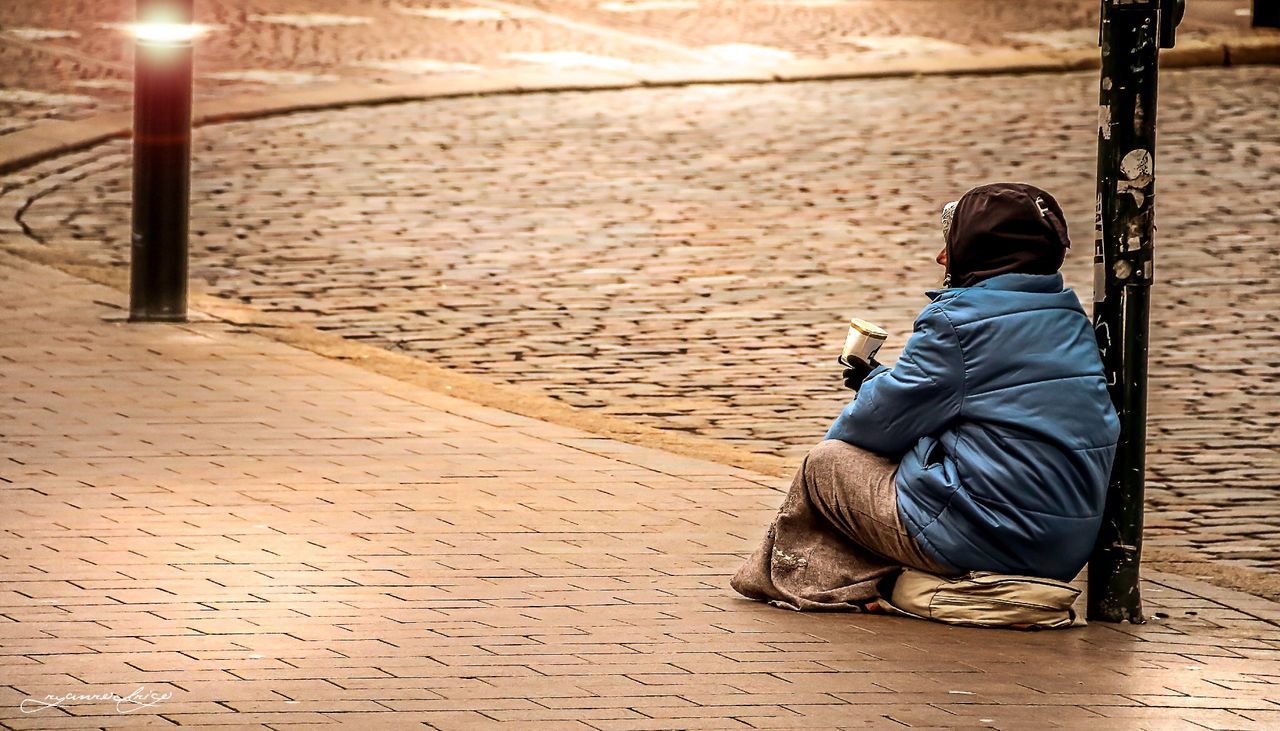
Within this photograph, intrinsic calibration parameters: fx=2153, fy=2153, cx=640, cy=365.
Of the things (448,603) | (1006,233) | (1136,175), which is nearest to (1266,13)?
(1136,175)

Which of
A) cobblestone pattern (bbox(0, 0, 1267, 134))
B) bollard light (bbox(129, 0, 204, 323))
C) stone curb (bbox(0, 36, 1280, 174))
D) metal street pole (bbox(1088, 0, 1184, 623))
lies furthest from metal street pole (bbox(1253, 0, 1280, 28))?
metal street pole (bbox(1088, 0, 1184, 623))

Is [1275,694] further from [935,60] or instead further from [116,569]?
[935,60]

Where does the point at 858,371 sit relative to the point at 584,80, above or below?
below

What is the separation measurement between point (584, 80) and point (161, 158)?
8.35 metres

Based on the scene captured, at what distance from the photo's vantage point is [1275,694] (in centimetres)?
525

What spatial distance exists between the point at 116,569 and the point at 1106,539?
2.75m

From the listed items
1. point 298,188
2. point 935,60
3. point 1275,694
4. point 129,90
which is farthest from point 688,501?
point 935,60

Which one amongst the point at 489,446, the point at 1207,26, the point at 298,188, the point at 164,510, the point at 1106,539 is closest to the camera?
the point at 1106,539

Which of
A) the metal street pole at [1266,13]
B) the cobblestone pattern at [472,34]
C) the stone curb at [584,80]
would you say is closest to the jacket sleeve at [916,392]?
the stone curb at [584,80]

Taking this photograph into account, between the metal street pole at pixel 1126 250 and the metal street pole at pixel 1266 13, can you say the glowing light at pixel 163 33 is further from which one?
the metal street pole at pixel 1266 13

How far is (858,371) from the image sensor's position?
5.89 meters

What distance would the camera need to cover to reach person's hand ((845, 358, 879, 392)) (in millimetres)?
5863

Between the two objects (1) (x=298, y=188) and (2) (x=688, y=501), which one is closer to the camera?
(2) (x=688, y=501)

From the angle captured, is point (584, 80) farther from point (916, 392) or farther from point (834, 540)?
point (916, 392)
